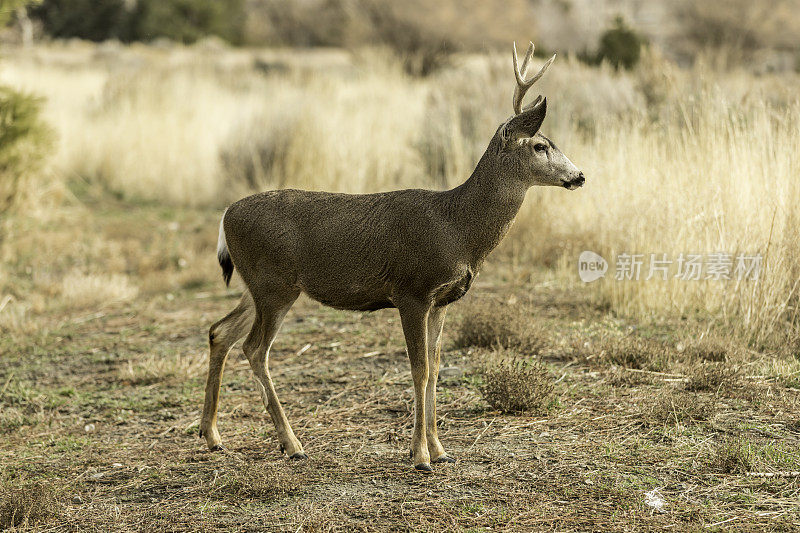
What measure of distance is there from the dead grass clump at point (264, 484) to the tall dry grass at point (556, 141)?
3.97 metres

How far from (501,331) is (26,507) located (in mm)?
3671

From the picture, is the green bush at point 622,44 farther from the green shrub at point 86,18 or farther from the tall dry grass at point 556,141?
the green shrub at point 86,18

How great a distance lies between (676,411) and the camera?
18.3 feet

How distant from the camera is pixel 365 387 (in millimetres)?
6461

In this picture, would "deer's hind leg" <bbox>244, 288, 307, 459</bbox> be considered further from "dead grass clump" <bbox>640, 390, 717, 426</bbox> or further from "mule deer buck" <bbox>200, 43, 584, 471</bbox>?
"dead grass clump" <bbox>640, 390, 717, 426</bbox>

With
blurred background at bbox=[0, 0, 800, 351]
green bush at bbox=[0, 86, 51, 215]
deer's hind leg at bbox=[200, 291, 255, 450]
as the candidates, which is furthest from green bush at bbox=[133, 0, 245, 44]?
deer's hind leg at bbox=[200, 291, 255, 450]

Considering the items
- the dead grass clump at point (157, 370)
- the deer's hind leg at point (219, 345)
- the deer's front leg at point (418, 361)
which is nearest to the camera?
the deer's front leg at point (418, 361)

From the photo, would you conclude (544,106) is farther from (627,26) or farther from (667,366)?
(627,26)

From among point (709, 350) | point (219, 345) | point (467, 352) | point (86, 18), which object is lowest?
point (467, 352)

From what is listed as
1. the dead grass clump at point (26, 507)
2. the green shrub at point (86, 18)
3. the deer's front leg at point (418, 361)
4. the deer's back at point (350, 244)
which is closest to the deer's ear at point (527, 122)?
the deer's back at point (350, 244)

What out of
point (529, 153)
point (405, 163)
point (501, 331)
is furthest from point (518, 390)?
point (405, 163)

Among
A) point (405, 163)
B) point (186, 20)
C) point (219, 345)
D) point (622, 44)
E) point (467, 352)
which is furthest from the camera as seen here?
point (186, 20)

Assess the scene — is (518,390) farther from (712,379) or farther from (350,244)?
(350,244)

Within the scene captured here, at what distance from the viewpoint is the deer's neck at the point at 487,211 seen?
472 centimetres
